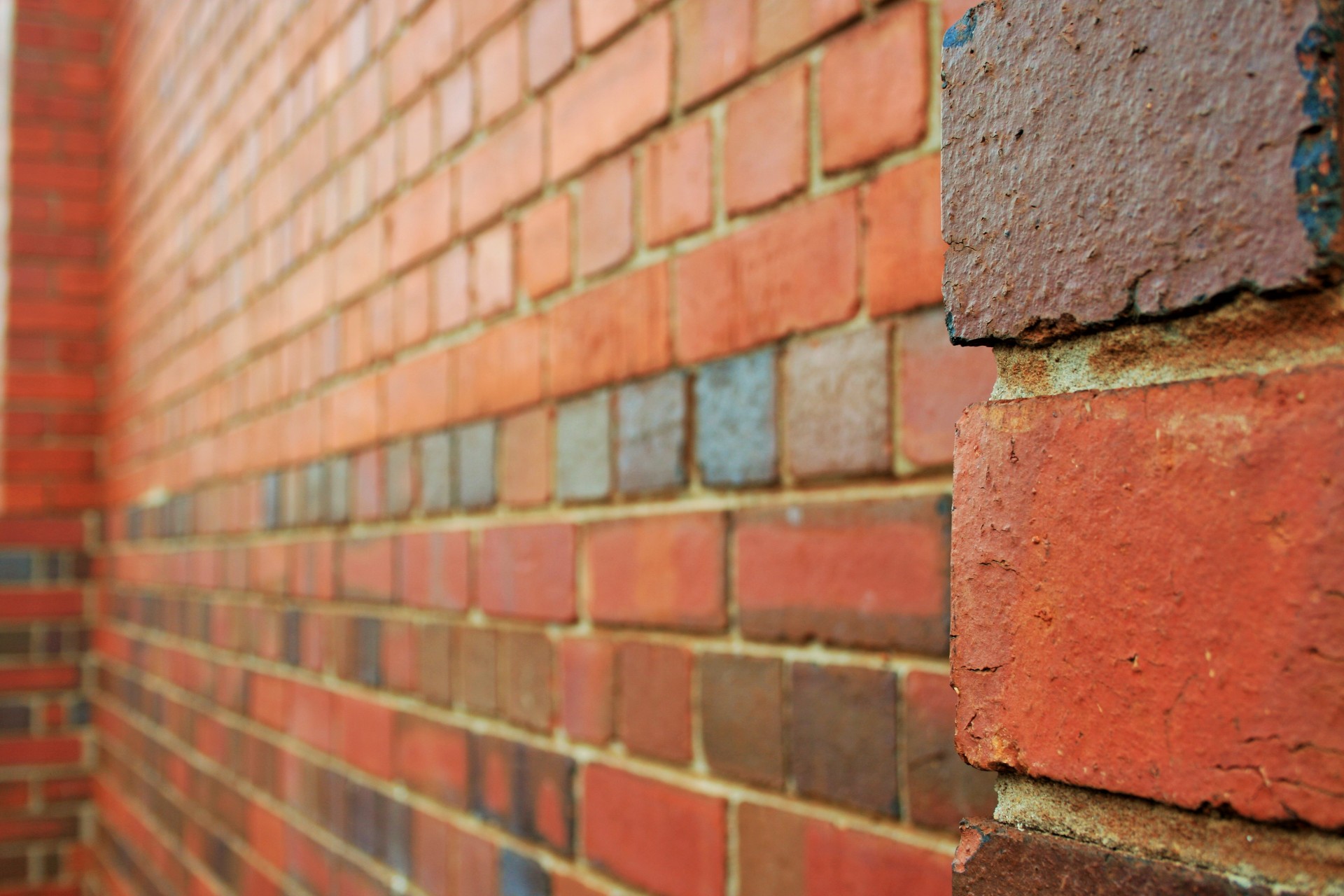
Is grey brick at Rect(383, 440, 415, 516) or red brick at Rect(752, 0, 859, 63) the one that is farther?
grey brick at Rect(383, 440, 415, 516)

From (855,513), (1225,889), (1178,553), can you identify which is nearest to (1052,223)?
(1178,553)

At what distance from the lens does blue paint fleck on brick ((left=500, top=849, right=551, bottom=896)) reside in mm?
1172

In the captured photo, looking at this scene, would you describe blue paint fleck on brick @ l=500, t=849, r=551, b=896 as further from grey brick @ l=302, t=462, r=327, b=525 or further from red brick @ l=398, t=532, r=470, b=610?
grey brick @ l=302, t=462, r=327, b=525

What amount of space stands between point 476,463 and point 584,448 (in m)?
0.26

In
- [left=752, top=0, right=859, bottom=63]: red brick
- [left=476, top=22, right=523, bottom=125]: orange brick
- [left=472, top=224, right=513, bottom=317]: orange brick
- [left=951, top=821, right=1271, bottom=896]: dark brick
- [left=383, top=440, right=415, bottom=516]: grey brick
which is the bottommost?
[left=951, top=821, right=1271, bottom=896]: dark brick

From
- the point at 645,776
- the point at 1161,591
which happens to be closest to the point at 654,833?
the point at 645,776

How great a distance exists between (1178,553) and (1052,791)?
0.11 metres

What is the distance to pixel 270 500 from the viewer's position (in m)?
2.04

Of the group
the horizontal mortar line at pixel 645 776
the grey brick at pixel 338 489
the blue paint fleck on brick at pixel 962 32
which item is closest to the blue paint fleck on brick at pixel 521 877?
the horizontal mortar line at pixel 645 776

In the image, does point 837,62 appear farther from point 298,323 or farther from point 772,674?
point 298,323

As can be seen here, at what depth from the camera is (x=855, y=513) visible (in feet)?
2.61

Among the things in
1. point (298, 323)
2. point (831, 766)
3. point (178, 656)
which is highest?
point (298, 323)

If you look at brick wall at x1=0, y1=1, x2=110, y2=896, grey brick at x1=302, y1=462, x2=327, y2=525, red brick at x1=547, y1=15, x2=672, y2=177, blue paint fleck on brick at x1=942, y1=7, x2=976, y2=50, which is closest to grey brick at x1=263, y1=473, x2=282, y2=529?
grey brick at x1=302, y1=462, x2=327, y2=525

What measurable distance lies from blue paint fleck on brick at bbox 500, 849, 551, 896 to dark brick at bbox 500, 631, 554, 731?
5.7 inches
